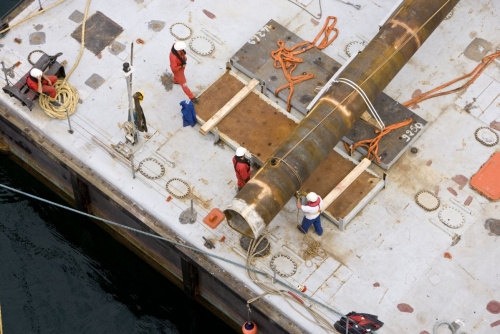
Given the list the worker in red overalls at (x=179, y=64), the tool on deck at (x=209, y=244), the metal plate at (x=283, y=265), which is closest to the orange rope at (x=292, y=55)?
the worker in red overalls at (x=179, y=64)

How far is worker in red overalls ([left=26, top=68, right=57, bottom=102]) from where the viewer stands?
23109 mm

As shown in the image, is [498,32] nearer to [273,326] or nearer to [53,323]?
[273,326]

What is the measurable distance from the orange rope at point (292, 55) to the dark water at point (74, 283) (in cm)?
612

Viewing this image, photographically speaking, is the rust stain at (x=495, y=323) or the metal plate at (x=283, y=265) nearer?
the rust stain at (x=495, y=323)

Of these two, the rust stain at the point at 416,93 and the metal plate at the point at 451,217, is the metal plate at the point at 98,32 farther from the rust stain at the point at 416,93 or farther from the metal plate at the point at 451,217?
the metal plate at the point at 451,217

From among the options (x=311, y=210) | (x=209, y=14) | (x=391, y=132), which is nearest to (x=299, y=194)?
(x=311, y=210)

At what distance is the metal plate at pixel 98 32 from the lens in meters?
25.2

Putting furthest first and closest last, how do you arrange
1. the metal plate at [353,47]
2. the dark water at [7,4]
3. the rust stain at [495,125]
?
1. the dark water at [7,4]
2. the metal plate at [353,47]
3. the rust stain at [495,125]

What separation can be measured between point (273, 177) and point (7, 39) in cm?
927

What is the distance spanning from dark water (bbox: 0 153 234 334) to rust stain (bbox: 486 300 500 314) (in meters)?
6.82

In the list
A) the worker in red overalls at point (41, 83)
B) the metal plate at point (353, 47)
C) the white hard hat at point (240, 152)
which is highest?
the metal plate at point (353, 47)

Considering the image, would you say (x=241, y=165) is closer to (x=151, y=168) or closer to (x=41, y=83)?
(x=151, y=168)

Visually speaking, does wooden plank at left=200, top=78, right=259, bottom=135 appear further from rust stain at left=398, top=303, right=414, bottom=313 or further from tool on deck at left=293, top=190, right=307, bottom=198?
rust stain at left=398, top=303, right=414, bottom=313

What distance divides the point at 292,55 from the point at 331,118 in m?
3.50
